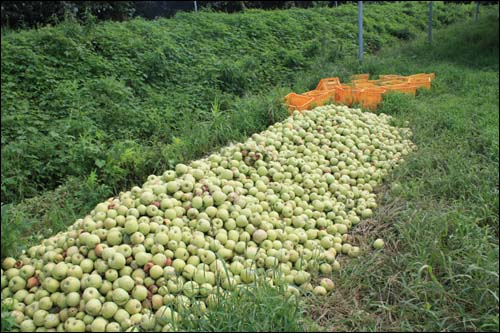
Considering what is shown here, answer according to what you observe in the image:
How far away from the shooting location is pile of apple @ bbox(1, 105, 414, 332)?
220 centimetres

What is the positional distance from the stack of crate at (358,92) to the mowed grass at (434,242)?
26.2 inches

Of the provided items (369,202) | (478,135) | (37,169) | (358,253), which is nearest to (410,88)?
(478,135)

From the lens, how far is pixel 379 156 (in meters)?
4.05

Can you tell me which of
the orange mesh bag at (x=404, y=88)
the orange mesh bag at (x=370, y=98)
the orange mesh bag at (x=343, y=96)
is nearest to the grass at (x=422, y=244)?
the orange mesh bag at (x=370, y=98)

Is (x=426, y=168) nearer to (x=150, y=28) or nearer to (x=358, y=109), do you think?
(x=358, y=109)

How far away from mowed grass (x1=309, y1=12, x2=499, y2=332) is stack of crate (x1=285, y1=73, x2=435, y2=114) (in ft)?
2.18

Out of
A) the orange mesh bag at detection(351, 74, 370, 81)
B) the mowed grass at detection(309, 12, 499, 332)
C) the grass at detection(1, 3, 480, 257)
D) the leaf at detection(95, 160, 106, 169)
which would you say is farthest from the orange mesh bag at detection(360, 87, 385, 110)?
the leaf at detection(95, 160, 106, 169)

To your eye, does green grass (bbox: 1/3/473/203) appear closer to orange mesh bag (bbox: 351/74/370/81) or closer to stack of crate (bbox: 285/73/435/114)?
stack of crate (bbox: 285/73/435/114)

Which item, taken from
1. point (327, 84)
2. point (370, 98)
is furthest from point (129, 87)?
point (370, 98)

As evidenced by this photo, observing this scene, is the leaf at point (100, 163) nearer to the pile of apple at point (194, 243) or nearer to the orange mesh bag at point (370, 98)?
the pile of apple at point (194, 243)

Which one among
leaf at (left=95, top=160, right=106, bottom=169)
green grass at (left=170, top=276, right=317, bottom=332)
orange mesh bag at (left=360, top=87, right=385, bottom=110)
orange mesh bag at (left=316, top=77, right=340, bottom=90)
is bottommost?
green grass at (left=170, top=276, right=317, bottom=332)

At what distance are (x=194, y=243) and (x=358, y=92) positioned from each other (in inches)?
138

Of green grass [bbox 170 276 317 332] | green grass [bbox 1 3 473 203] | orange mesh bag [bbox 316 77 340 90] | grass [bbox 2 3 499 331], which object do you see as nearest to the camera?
green grass [bbox 170 276 317 332]

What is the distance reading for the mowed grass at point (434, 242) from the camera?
222cm
